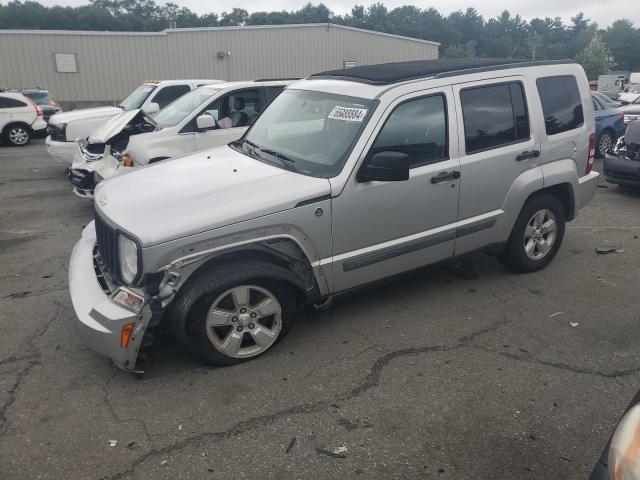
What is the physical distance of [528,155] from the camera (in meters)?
4.70

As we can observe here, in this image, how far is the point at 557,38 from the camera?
398 ft

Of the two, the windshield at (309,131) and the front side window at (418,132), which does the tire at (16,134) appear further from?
the front side window at (418,132)

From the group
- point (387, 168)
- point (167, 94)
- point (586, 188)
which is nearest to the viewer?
point (387, 168)

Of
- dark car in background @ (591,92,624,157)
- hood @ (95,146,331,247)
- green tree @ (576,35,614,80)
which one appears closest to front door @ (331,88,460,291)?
hood @ (95,146,331,247)

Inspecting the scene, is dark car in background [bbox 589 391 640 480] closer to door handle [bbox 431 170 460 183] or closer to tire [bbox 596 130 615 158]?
door handle [bbox 431 170 460 183]

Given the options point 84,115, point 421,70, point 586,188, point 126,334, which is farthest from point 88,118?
point 586,188

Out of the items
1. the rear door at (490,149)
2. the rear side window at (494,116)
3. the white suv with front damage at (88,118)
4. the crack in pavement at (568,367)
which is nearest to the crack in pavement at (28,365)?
the crack in pavement at (568,367)

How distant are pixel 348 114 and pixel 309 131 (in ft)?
1.23

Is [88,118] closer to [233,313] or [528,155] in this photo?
[233,313]

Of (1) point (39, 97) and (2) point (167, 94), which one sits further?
(1) point (39, 97)

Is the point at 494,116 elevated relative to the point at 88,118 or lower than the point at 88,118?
elevated

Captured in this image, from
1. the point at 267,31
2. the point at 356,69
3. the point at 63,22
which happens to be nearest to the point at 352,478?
the point at 356,69

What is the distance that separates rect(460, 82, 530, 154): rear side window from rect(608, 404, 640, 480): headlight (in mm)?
2927

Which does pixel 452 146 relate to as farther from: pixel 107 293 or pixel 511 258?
pixel 107 293
